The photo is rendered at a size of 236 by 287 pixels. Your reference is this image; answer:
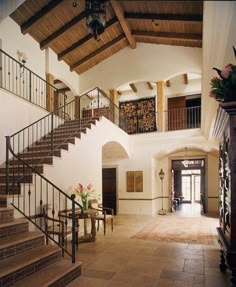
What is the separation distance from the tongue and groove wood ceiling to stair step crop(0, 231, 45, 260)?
599cm

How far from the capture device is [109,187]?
432 inches

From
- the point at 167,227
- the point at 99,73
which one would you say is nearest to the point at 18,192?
the point at 167,227

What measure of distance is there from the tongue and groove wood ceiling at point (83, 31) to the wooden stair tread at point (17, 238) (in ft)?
19.6

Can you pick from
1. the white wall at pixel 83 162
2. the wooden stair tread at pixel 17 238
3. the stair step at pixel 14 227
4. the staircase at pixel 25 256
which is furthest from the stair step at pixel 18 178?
the wooden stair tread at pixel 17 238

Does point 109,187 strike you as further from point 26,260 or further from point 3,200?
point 26,260

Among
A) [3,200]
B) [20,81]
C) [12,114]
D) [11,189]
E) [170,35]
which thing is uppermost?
[170,35]

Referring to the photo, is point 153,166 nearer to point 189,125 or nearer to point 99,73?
point 189,125

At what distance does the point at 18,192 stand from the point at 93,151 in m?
2.87

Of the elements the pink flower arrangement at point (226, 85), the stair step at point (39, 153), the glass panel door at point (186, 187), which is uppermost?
the pink flower arrangement at point (226, 85)

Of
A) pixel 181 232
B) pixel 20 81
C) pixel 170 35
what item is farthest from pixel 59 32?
pixel 181 232

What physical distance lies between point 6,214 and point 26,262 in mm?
1076

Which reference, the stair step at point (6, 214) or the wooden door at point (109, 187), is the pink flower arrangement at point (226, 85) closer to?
the stair step at point (6, 214)

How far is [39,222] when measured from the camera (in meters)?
4.73

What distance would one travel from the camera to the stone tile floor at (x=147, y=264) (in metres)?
3.43
